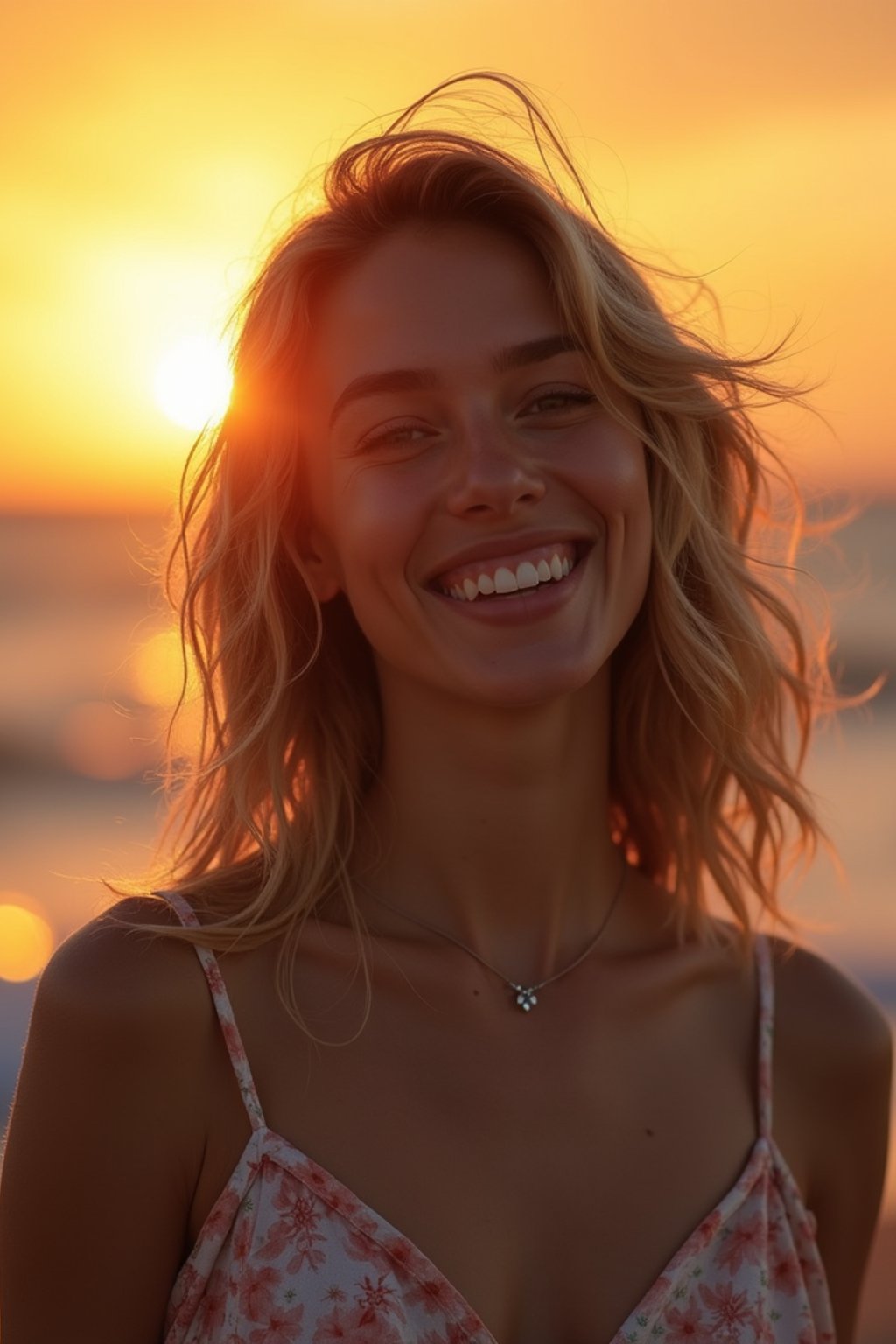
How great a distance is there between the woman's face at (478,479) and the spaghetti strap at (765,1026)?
821 mm

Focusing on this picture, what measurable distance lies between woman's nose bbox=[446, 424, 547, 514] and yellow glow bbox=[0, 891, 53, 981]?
19.6 ft

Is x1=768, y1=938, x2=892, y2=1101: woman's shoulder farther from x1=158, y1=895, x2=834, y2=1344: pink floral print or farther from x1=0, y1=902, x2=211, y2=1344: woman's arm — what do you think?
x1=0, y1=902, x2=211, y2=1344: woman's arm

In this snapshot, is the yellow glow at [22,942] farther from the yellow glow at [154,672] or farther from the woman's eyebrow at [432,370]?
the yellow glow at [154,672]

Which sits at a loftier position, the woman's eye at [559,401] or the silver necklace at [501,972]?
the woman's eye at [559,401]

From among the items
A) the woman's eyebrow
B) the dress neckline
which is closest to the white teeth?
the woman's eyebrow

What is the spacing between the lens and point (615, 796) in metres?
3.60

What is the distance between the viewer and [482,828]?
3105mm

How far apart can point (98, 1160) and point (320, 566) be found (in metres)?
1.22

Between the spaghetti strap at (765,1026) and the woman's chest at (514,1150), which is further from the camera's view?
the spaghetti strap at (765,1026)

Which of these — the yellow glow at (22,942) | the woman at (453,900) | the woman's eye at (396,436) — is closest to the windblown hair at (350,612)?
the woman at (453,900)

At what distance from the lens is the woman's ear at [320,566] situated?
10.5ft

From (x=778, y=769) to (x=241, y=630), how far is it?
1.24m

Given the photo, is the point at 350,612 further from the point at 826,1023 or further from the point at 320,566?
the point at 826,1023

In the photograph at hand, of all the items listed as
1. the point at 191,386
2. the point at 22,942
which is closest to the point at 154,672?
the point at 22,942
